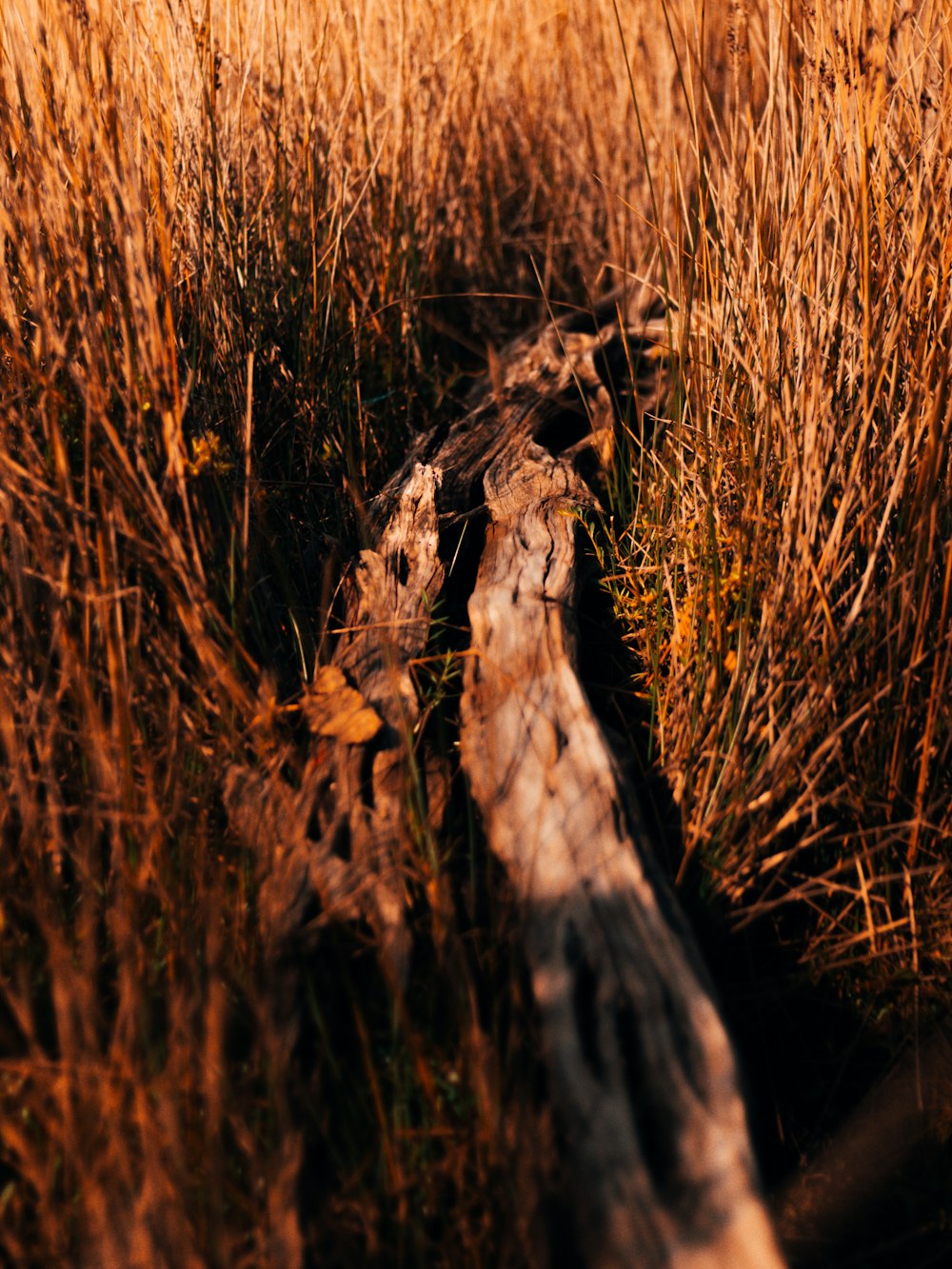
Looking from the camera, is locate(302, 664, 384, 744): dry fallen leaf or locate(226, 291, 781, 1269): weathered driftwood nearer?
locate(226, 291, 781, 1269): weathered driftwood

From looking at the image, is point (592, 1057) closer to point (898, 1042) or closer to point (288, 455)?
point (898, 1042)

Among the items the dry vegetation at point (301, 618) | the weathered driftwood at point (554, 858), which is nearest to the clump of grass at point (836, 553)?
the dry vegetation at point (301, 618)

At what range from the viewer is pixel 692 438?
200 cm

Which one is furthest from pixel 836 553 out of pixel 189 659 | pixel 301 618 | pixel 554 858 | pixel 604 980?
pixel 189 659

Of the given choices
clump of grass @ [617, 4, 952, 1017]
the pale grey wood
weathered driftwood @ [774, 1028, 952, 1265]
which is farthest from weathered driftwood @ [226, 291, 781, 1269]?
weathered driftwood @ [774, 1028, 952, 1265]

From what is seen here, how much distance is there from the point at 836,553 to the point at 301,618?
96cm

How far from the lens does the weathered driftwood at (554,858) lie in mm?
1051

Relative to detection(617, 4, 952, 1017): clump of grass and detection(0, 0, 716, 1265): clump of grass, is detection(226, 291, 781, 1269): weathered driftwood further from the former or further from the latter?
detection(617, 4, 952, 1017): clump of grass

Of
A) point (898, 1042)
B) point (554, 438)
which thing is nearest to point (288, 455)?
point (554, 438)

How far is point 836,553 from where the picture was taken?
1.59 meters

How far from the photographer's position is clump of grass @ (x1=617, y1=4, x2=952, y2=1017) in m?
1.51

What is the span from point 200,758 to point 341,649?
35cm

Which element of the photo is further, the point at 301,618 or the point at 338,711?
the point at 301,618

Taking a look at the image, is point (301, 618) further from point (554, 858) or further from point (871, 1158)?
point (871, 1158)
